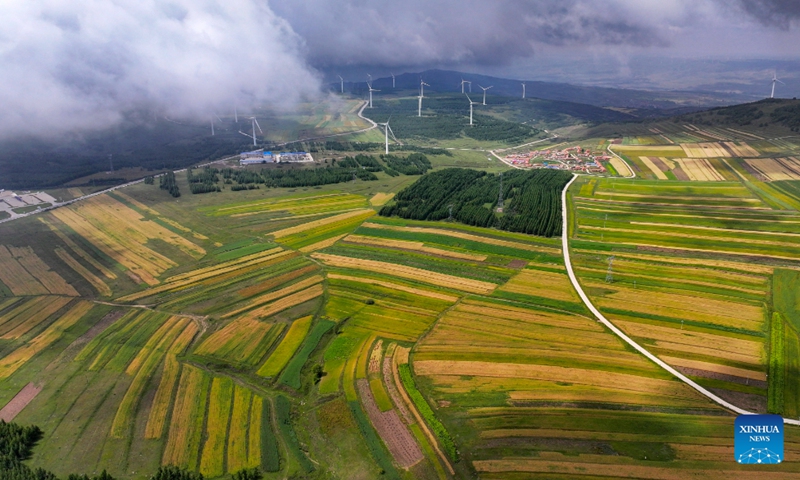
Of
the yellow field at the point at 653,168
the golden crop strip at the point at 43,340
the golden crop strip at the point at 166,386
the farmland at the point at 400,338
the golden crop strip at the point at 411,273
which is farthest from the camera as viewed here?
the yellow field at the point at 653,168

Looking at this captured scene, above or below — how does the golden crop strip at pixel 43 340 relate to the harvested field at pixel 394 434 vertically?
Result: above

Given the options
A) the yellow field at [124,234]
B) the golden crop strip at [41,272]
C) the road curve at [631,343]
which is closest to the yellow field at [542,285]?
the road curve at [631,343]

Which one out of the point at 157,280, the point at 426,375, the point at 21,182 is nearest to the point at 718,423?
the point at 426,375

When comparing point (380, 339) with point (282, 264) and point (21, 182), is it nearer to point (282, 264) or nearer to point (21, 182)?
point (282, 264)

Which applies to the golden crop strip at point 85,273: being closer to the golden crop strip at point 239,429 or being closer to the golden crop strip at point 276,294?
the golden crop strip at point 276,294

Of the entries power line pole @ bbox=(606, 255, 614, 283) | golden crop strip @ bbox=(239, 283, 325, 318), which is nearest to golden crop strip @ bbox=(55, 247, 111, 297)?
golden crop strip @ bbox=(239, 283, 325, 318)

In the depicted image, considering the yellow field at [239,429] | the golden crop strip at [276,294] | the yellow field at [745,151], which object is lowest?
the yellow field at [239,429]

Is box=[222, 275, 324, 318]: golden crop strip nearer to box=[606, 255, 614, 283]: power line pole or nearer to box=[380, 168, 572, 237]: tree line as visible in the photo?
box=[380, 168, 572, 237]: tree line
